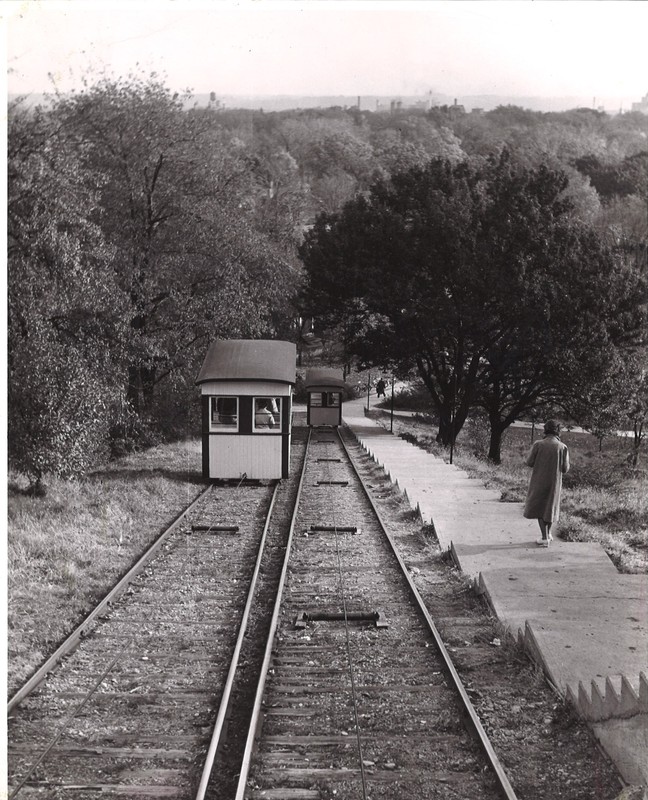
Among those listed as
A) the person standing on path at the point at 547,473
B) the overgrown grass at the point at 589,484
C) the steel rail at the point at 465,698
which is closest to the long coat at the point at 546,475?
the person standing on path at the point at 547,473

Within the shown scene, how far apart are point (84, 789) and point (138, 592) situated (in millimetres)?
4383

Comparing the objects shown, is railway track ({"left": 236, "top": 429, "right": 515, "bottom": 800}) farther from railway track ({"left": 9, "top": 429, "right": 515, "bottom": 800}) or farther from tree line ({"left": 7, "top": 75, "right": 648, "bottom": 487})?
tree line ({"left": 7, "top": 75, "right": 648, "bottom": 487})

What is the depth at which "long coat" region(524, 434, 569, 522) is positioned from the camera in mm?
9938

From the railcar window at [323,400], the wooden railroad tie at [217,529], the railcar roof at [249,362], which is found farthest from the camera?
the railcar window at [323,400]

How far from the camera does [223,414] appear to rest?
16.5 meters

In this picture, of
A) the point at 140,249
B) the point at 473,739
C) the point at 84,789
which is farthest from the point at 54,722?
the point at 140,249

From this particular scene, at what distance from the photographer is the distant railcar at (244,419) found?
53.7ft

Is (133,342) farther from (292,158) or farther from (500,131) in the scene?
(292,158)

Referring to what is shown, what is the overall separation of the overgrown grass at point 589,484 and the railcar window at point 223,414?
565cm

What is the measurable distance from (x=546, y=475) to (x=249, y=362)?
319 inches

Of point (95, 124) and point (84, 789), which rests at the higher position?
point (95, 124)

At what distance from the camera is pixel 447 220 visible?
26281 mm

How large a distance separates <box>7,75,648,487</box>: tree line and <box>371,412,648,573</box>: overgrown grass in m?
2.31

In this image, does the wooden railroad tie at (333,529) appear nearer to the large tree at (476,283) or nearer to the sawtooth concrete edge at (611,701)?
the sawtooth concrete edge at (611,701)
